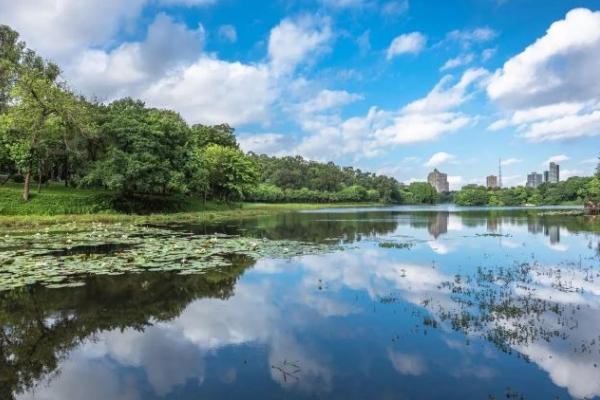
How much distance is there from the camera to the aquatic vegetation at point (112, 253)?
14844mm

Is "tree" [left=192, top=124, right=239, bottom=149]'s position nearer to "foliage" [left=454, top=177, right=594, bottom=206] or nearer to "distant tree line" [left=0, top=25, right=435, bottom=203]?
"distant tree line" [left=0, top=25, right=435, bottom=203]

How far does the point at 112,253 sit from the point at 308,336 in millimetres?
13448

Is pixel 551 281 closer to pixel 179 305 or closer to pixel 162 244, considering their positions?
Result: pixel 179 305

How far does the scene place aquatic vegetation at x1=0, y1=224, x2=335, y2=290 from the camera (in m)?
14.8

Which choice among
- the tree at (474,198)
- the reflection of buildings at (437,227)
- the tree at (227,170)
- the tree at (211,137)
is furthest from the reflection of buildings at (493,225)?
the tree at (474,198)

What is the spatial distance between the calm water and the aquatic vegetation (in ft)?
3.81

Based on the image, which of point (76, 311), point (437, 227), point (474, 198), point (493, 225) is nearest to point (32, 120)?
point (76, 311)

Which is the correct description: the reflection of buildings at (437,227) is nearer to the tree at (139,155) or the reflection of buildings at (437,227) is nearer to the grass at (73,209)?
the grass at (73,209)

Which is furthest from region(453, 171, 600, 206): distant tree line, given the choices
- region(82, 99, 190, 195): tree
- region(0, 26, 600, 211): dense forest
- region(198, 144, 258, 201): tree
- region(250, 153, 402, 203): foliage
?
region(82, 99, 190, 195): tree

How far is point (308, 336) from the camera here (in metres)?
9.28

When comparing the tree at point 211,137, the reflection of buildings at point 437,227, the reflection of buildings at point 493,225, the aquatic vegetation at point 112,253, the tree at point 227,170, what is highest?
the tree at point 211,137

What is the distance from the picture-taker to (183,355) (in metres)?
8.26

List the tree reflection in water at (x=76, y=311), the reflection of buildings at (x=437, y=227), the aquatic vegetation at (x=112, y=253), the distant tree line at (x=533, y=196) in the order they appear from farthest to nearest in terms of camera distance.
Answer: the distant tree line at (x=533, y=196)
the reflection of buildings at (x=437, y=227)
the aquatic vegetation at (x=112, y=253)
the tree reflection in water at (x=76, y=311)

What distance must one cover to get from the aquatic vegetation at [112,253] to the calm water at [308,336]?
1162 mm
